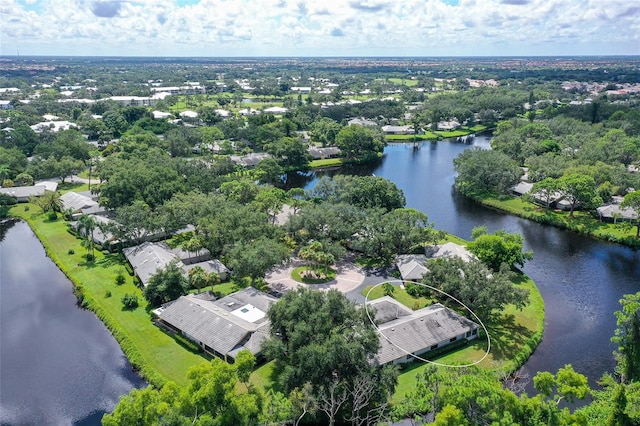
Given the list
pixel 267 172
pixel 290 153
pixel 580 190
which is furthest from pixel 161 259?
pixel 580 190

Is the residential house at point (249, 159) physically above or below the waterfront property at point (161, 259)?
below

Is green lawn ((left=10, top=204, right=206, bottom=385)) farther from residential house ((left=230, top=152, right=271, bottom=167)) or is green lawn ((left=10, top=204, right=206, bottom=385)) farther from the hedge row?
residential house ((left=230, top=152, right=271, bottom=167))

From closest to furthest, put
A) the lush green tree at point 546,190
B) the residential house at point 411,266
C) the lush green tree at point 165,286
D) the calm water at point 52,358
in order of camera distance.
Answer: the calm water at point 52,358 → the lush green tree at point 165,286 → the residential house at point 411,266 → the lush green tree at point 546,190

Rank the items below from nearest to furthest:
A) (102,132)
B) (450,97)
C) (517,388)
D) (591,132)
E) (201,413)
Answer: (201,413), (517,388), (591,132), (102,132), (450,97)

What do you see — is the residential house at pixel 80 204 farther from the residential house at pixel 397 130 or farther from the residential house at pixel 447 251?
the residential house at pixel 397 130

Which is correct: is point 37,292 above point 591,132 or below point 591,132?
below

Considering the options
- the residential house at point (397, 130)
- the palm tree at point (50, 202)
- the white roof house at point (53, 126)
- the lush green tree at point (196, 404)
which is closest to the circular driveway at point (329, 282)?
the lush green tree at point (196, 404)

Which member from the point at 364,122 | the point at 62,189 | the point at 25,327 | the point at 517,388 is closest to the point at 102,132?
the point at 62,189

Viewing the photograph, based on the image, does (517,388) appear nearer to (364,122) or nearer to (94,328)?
(94,328)
